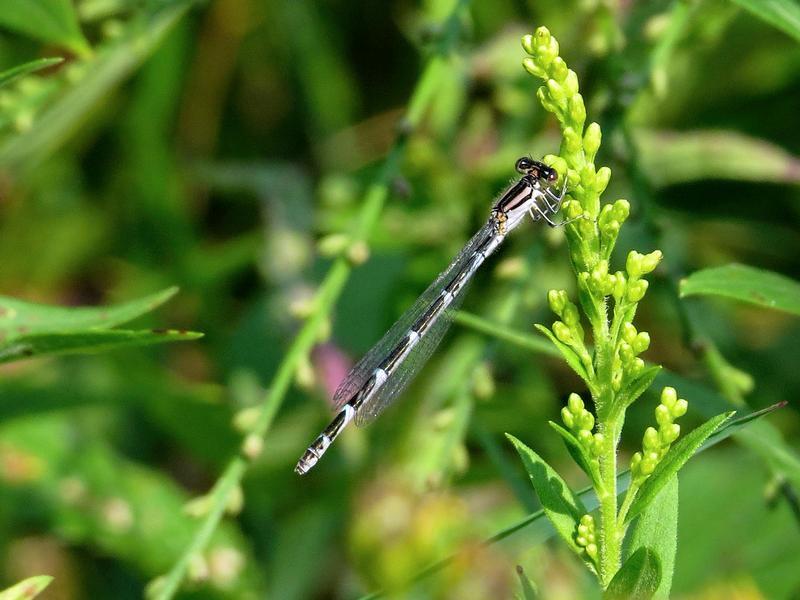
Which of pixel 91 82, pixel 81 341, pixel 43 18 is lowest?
pixel 81 341

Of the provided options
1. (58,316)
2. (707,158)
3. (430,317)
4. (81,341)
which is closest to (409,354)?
(430,317)

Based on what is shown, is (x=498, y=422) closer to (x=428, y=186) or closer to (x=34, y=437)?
(x=428, y=186)

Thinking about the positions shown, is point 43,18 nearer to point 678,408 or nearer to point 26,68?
point 26,68

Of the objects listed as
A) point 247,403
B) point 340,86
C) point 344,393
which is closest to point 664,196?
point 340,86

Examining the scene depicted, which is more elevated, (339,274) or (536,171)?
(536,171)

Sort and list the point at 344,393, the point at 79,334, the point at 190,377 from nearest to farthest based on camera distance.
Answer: the point at 79,334 → the point at 344,393 → the point at 190,377

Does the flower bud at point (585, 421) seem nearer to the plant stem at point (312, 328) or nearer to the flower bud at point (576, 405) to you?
the flower bud at point (576, 405)
